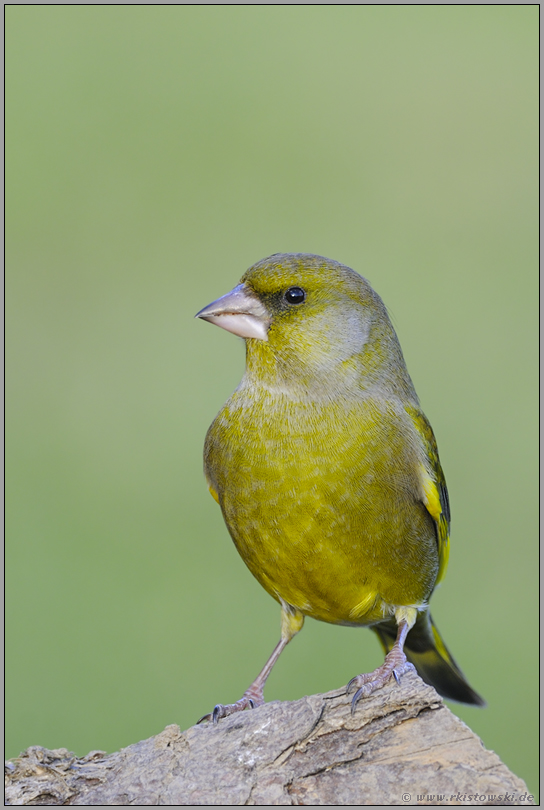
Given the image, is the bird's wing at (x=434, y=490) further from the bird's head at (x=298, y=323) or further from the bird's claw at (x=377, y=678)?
the bird's claw at (x=377, y=678)

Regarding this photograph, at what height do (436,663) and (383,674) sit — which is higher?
(383,674)

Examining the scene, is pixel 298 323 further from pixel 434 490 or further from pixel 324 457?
pixel 434 490

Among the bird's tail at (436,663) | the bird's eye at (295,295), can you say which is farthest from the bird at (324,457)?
the bird's tail at (436,663)

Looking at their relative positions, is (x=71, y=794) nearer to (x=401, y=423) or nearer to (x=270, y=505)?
(x=270, y=505)

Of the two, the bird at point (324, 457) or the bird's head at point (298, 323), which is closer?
the bird at point (324, 457)

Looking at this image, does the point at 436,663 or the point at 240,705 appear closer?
the point at 240,705

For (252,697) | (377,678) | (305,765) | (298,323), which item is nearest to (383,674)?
(377,678)

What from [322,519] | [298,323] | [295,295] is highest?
[295,295]

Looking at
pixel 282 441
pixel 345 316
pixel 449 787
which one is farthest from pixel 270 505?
pixel 449 787
